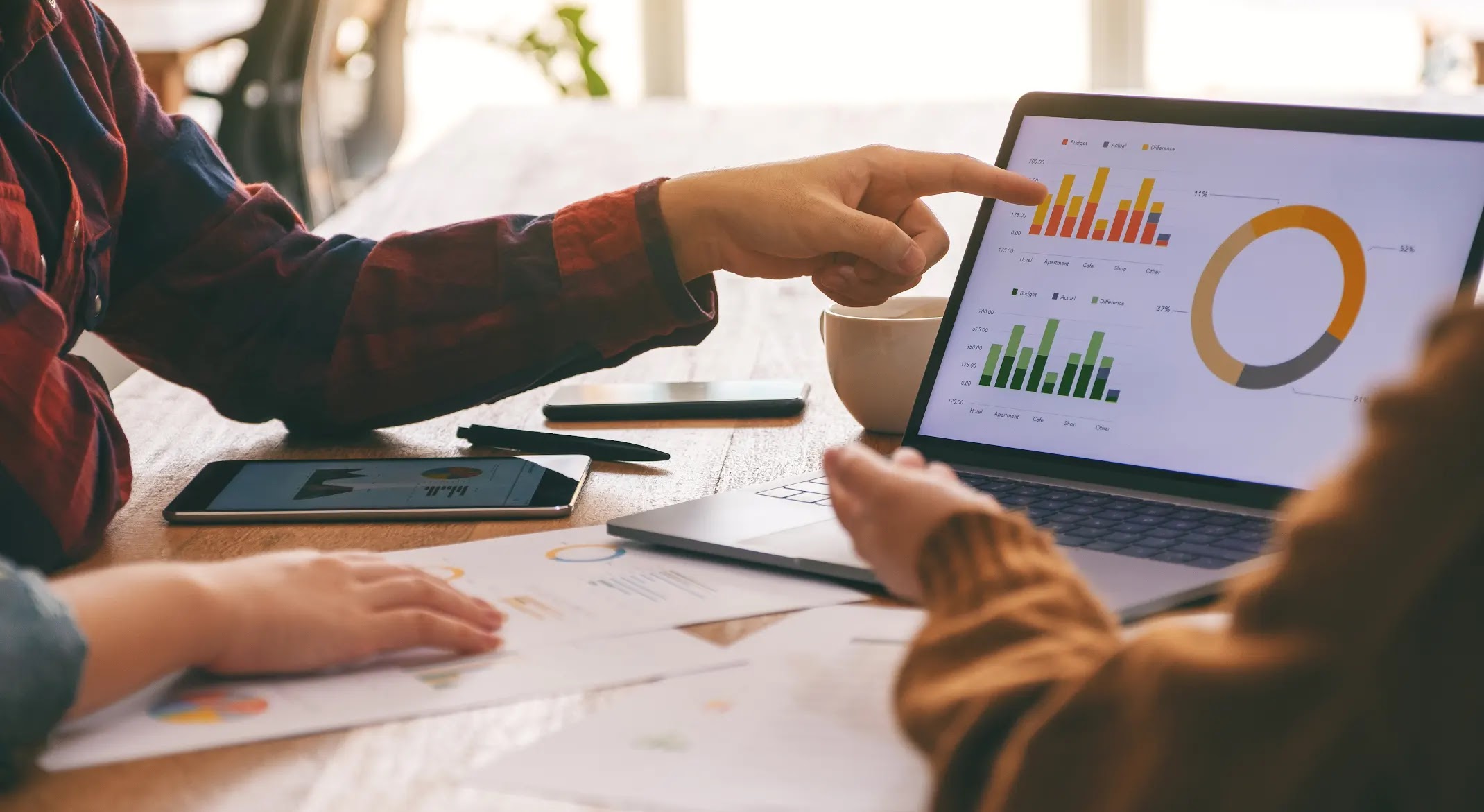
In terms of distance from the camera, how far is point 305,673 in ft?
1.96

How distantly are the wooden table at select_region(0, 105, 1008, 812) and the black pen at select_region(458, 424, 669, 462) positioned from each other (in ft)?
0.04

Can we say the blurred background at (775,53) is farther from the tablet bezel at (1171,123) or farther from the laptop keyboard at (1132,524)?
the laptop keyboard at (1132,524)

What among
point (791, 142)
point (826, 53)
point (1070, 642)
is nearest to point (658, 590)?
point (1070, 642)

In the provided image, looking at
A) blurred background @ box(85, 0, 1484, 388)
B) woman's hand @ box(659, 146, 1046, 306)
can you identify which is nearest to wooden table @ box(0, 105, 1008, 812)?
woman's hand @ box(659, 146, 1046, 306)

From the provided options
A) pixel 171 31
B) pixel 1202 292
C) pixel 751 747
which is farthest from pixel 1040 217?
pixel 171 31

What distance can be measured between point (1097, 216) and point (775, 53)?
3820mm

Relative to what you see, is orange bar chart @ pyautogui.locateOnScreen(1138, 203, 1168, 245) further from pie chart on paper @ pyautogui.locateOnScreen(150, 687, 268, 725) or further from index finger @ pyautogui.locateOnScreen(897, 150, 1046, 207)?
pie chart on paper @ pyautogui.locateOnScreen(150, 687, 268, 725)

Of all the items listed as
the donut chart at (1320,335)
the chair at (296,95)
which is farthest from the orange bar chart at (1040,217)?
the chair at (296,95)

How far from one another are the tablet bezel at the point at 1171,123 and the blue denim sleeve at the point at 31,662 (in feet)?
1.62

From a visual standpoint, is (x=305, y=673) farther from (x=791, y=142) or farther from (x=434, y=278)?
(x=791, y=142)

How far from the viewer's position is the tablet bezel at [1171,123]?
2.40 ft

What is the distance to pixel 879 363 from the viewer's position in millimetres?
961

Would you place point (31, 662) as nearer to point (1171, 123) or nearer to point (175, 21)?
point (1171, 123)

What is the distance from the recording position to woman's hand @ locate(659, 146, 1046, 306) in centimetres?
92
